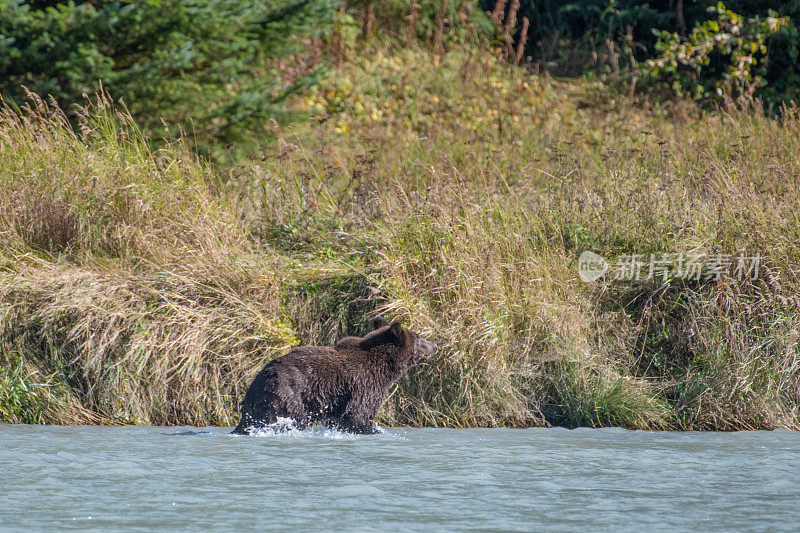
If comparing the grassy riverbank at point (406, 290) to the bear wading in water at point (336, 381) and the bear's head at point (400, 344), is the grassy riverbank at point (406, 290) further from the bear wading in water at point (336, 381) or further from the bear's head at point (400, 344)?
the bear wading in water at point (336, 381)

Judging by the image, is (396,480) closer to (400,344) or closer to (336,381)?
(336,381)

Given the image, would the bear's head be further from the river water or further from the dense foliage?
the dense foliage

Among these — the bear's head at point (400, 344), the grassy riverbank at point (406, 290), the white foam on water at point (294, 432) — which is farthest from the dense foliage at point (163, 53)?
the white foam on water at point (294, 432)

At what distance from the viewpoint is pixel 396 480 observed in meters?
5.64

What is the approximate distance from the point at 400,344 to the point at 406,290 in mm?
1022

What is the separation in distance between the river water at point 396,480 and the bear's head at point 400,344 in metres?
0.63

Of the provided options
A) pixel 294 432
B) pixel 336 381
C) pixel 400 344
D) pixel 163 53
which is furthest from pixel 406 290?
pixel 163 53

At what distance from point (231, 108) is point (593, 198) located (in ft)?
18.1

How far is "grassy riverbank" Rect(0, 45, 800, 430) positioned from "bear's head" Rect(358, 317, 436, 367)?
414mm

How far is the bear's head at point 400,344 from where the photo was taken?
759 cm

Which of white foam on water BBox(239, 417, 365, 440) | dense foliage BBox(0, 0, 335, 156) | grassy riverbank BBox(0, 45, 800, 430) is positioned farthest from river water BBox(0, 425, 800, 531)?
dense foliage BBox(0, 0, 335, 156)

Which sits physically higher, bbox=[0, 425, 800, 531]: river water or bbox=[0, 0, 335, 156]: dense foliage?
bbox=[0, 0, 335, 156]: dense foliage

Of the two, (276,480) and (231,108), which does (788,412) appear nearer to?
(276,480)

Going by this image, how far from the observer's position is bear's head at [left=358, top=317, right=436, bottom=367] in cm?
759
